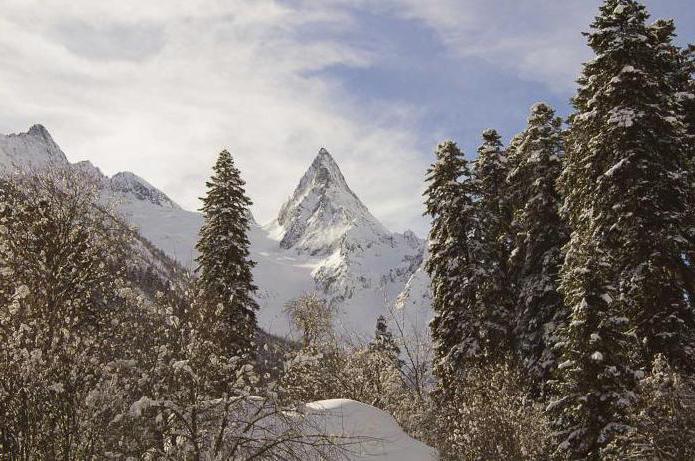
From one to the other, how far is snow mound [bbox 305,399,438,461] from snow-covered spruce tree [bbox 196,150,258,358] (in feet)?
49.9

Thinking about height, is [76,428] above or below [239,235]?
below

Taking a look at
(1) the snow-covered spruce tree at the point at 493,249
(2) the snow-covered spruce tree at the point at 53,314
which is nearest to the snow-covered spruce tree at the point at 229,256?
(2) the snow-covered spruce tree at the point at 53,314

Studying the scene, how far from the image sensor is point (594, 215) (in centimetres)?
1791

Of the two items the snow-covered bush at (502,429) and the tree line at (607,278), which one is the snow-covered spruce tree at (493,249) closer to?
the tree line at (607,278)

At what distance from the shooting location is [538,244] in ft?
79.9

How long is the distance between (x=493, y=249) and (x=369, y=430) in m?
17.1

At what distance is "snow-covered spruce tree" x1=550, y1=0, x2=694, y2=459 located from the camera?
601 inches

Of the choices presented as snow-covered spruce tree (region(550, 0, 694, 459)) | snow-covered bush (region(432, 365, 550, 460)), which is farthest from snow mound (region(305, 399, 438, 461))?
snow-covered bush (region(432, 365, 550, 460))

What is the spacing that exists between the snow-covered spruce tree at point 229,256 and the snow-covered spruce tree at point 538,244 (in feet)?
42.1

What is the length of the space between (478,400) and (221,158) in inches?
723

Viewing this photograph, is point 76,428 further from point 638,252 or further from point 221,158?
point 221,158

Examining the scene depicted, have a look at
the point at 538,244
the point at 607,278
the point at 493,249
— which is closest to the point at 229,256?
the point at 493,249

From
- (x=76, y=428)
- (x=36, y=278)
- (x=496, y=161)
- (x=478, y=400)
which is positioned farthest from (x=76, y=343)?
(x=496, y=161)

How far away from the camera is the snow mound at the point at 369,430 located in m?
10.6
